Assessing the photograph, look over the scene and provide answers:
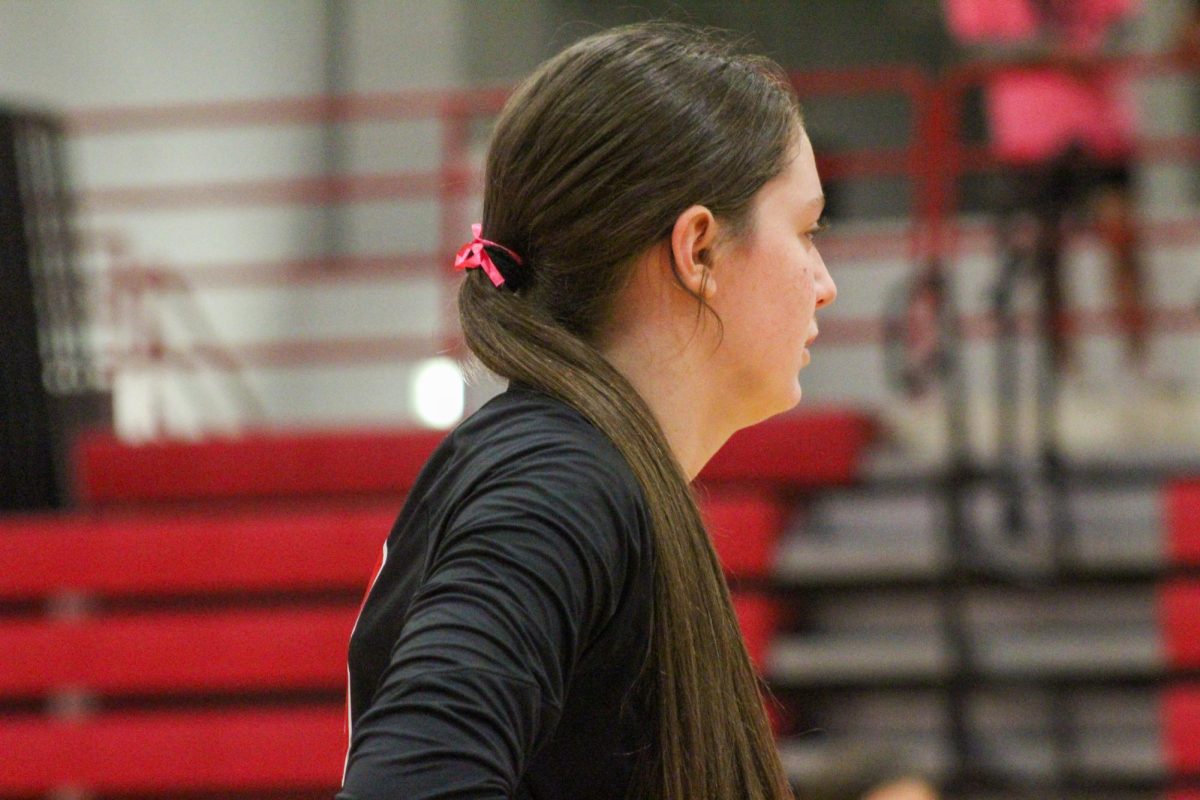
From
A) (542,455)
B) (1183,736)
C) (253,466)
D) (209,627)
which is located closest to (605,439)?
(542,455)

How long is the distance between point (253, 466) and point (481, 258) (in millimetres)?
3980

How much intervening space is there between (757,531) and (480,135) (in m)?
4.86

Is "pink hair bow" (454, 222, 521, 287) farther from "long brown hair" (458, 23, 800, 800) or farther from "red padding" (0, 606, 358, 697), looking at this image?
"red padding" (0, 606, 358, 697)

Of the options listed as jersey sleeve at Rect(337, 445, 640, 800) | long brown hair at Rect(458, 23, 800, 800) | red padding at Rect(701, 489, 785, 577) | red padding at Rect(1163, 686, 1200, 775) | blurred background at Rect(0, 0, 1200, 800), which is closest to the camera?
jersey sleeve at Rect(337, 445, 640, 800)

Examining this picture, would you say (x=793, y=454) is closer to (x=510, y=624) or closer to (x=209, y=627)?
(x=209, y=627)

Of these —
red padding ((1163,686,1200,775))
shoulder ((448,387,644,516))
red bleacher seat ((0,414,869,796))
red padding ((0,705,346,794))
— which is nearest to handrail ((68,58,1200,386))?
red bleacher seat ((0,414,869,796))

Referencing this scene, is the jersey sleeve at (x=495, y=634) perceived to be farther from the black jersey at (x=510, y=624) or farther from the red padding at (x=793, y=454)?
the red padding at (x=793, y=454)

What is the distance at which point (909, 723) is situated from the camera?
440cm

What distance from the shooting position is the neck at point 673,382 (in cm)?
116

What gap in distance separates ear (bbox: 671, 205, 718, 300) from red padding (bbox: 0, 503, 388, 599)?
11.4ft

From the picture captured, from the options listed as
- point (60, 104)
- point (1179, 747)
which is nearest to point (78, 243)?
point (60, 104)

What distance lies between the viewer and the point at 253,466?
16.4 feet

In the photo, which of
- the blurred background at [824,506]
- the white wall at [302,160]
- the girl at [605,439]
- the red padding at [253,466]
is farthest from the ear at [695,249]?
the white wall at [302,160]

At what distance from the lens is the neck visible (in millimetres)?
1160
